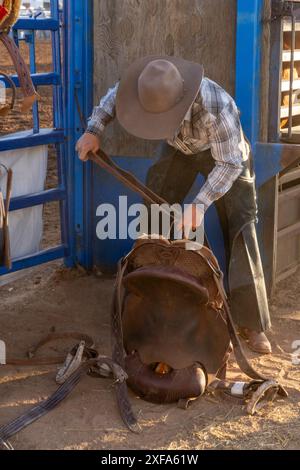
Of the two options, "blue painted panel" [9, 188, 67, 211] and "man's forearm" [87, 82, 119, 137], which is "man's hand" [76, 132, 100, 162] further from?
"blue painted panel" [9, 188, 67, 211]

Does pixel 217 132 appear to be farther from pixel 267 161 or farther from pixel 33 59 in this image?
pixel 33 59

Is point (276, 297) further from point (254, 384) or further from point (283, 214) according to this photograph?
point (254, 384)

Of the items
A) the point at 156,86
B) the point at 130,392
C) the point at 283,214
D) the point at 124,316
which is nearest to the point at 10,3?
the point at 156,86

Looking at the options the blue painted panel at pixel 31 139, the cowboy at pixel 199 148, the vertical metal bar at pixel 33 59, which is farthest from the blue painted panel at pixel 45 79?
the cowboy at pixel 199 148

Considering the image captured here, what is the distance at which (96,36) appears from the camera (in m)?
5.31

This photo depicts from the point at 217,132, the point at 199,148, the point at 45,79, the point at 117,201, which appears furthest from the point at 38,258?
the point at 217,132

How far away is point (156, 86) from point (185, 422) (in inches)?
60.9

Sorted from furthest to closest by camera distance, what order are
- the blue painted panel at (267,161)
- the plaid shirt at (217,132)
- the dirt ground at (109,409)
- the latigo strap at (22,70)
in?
1. the blue painted panel at (267,161)
2. the plaid shirt at (217,132)
3. the latigo strap at (22,70)
4. the dirt ground at (109,409)

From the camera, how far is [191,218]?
13.1 feet

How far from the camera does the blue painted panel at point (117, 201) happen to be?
207 inches

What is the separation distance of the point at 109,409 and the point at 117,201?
2.01 metres

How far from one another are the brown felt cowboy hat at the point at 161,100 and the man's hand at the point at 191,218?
36 centimetres

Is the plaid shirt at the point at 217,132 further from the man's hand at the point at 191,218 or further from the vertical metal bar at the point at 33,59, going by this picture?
the vertical metal bar at the point at 33,59

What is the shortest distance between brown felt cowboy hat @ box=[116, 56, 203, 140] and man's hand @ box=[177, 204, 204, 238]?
1.18ft
